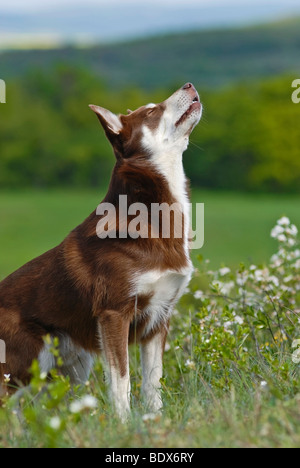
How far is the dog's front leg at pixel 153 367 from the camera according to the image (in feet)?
16.0

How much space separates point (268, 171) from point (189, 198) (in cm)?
5607

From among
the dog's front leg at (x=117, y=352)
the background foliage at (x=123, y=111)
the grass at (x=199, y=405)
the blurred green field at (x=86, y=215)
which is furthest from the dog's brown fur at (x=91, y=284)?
the background foliage at (x=123, y=111)

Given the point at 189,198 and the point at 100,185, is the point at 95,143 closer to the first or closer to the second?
the point at 100,185

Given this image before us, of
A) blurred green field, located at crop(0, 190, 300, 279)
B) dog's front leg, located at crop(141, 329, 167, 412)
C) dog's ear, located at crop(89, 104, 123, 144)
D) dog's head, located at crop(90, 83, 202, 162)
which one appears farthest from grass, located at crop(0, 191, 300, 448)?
blurred green field, located at crop(0, 190, 300, 279)

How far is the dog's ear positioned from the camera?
4.73m

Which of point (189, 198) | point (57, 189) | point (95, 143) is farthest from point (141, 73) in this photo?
point (189, 198)

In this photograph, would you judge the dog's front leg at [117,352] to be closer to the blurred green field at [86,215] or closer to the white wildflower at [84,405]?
the white wildflower at [84,405]

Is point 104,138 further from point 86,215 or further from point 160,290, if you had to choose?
point 160,290

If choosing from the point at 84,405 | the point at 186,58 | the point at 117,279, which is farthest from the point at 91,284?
the point at 186,58

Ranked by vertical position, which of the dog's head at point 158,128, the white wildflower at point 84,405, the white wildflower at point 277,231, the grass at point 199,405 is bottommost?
the grass at point 199,405

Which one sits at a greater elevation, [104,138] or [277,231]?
[104,138]

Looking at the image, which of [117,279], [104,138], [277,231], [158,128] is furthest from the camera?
[104,138]

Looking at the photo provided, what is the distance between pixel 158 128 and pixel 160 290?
3.52ft

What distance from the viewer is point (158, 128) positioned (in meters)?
4.83
